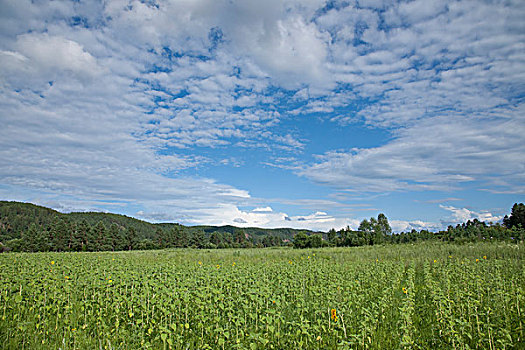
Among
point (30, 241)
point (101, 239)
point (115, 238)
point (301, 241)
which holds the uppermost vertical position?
point (301, 241)

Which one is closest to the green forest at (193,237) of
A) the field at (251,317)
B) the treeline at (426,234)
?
the treeline at (426,234)

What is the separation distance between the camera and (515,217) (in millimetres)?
34938

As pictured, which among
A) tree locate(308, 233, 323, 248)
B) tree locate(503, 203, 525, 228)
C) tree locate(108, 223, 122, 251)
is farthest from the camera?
tree locate(108, 223, 122, 251)

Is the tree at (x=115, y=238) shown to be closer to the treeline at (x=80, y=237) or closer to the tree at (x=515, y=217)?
the treeline at (x=80, y=237)

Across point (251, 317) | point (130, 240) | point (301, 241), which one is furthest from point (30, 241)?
point (251, 317)

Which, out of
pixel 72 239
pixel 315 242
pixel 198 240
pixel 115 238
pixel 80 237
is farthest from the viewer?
pixel 198 240

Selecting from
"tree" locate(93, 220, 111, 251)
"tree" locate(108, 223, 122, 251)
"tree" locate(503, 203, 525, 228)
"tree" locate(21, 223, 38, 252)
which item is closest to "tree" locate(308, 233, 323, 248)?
"tree" locate(503, 203, 525, 228)

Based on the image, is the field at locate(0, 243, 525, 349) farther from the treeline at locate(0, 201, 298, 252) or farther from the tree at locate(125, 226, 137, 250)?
the tree at locate(125, 226, 137, 250)

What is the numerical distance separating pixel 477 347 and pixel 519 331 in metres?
1.33

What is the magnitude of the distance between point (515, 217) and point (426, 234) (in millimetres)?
10604

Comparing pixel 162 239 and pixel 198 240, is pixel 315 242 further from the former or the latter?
pixel 162 239

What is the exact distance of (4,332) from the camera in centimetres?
578

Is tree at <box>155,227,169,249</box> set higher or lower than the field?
lower

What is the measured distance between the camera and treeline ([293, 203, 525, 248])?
26.0m
